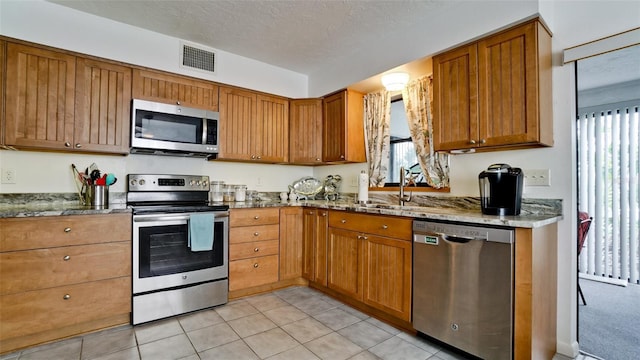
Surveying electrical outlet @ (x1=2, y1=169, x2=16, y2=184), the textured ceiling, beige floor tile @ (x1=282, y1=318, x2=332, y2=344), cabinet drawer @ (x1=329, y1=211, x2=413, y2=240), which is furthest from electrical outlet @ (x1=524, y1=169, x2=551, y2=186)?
electrical outlet @ (x1=2, y1=169, x2=16, y2=184)

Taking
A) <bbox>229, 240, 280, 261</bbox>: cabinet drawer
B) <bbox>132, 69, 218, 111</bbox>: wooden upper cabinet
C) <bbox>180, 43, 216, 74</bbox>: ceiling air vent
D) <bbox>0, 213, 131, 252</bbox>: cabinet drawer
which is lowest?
<bbox>229, 240, 280, 261</bbox>: cabinet drawer

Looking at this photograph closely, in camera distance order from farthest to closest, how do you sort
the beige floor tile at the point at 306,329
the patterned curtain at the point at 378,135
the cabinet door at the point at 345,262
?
the patterned curtain at the point at 378,135
the cabinet door at the point at 345,262
the beige floor tile at the point at 306,329

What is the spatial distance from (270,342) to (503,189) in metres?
1.90

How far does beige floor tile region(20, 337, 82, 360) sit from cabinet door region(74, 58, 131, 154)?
1463 millimetres

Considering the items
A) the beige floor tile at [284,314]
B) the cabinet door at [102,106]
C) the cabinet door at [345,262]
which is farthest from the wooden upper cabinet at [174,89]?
the beige floor tile at [284,314]

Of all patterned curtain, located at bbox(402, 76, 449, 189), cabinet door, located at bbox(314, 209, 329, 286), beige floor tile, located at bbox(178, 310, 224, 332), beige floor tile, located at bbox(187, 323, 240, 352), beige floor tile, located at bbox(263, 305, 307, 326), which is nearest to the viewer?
beige floor tile, located at bbox(187, 323, 240, 352)

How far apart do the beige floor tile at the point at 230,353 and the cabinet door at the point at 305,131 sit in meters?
2.10

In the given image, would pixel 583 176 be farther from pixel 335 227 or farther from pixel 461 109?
pixel 335 227

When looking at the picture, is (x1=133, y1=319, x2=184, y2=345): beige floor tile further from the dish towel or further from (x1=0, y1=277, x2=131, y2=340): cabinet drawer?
the dish towel

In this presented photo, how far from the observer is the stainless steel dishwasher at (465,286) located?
167cm

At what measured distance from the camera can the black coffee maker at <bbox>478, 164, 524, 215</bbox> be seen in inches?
74.6

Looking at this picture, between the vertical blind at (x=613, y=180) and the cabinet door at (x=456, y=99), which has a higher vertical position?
the cabinet door at (x=456, y=99)

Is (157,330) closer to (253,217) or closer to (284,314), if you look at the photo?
(284,314)

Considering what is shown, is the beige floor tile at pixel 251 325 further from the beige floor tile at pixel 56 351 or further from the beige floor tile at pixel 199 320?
the beige floor tile at pixel 56 351
